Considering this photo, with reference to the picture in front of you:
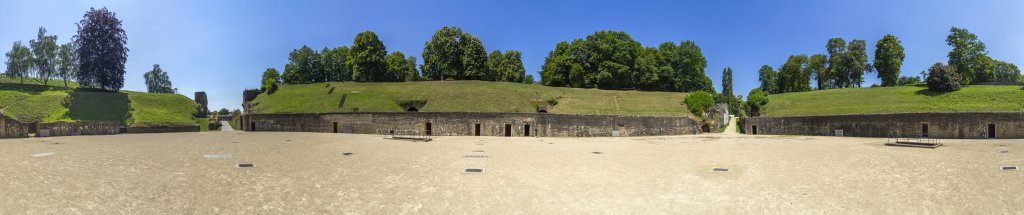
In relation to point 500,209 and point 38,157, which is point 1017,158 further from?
point 38,157

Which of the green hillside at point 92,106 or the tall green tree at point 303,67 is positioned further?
the tall green tree at point 303,67

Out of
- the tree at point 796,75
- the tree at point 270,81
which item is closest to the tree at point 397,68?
the tree at point 270,81

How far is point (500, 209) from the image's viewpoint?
9.02 m

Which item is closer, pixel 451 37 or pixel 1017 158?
pixel 1017 158

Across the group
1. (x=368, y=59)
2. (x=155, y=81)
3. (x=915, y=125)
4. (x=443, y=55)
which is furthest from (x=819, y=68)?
(x=155, y=81)

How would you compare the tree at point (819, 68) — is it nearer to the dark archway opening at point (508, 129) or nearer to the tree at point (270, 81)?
the dark archway opening at point (508, 129)

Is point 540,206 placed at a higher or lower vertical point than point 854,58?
lower

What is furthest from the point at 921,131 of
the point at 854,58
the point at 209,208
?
the point at 209,208

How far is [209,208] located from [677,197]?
9.79 meters

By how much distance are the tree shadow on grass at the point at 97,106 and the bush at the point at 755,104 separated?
60.9 meters

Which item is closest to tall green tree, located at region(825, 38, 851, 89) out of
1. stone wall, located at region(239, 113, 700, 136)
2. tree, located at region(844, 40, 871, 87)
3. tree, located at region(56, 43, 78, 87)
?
tree, located at region(844, 40, 871, 87)

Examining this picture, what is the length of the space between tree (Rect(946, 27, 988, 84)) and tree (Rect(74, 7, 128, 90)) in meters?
99.2

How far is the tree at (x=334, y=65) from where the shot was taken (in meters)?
70.2

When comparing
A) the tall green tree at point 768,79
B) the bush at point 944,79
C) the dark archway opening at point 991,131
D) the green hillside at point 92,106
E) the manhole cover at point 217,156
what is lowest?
the manhole cover at point 217,156
